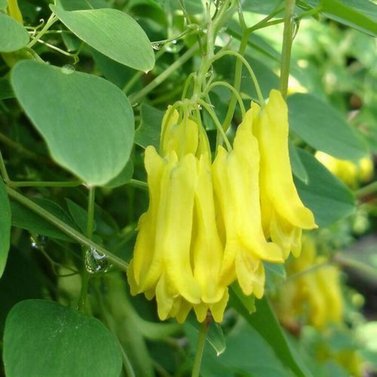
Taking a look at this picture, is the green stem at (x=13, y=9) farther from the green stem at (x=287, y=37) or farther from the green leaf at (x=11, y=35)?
the green stem at (x=287, y=37)

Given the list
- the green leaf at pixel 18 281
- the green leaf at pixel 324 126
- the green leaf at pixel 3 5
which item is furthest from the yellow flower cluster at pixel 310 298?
the green leaf at pixel 3 5

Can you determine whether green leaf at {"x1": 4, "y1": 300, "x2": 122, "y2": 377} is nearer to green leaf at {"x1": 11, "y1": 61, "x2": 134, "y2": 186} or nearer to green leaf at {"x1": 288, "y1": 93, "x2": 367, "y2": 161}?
green leaf at {"x1": 11, "y1": 61, "x2": 134, "y2": 186}

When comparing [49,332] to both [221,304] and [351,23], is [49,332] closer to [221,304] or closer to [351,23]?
[221,304]

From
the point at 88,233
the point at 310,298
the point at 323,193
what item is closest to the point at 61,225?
the point at 88,233

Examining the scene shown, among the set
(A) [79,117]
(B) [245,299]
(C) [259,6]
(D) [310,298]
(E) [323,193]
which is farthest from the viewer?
(D) [310,298]

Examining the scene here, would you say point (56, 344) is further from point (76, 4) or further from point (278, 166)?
point (76, 4)

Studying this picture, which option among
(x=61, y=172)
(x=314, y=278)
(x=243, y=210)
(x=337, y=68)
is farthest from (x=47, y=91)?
(x=337, y=68)
